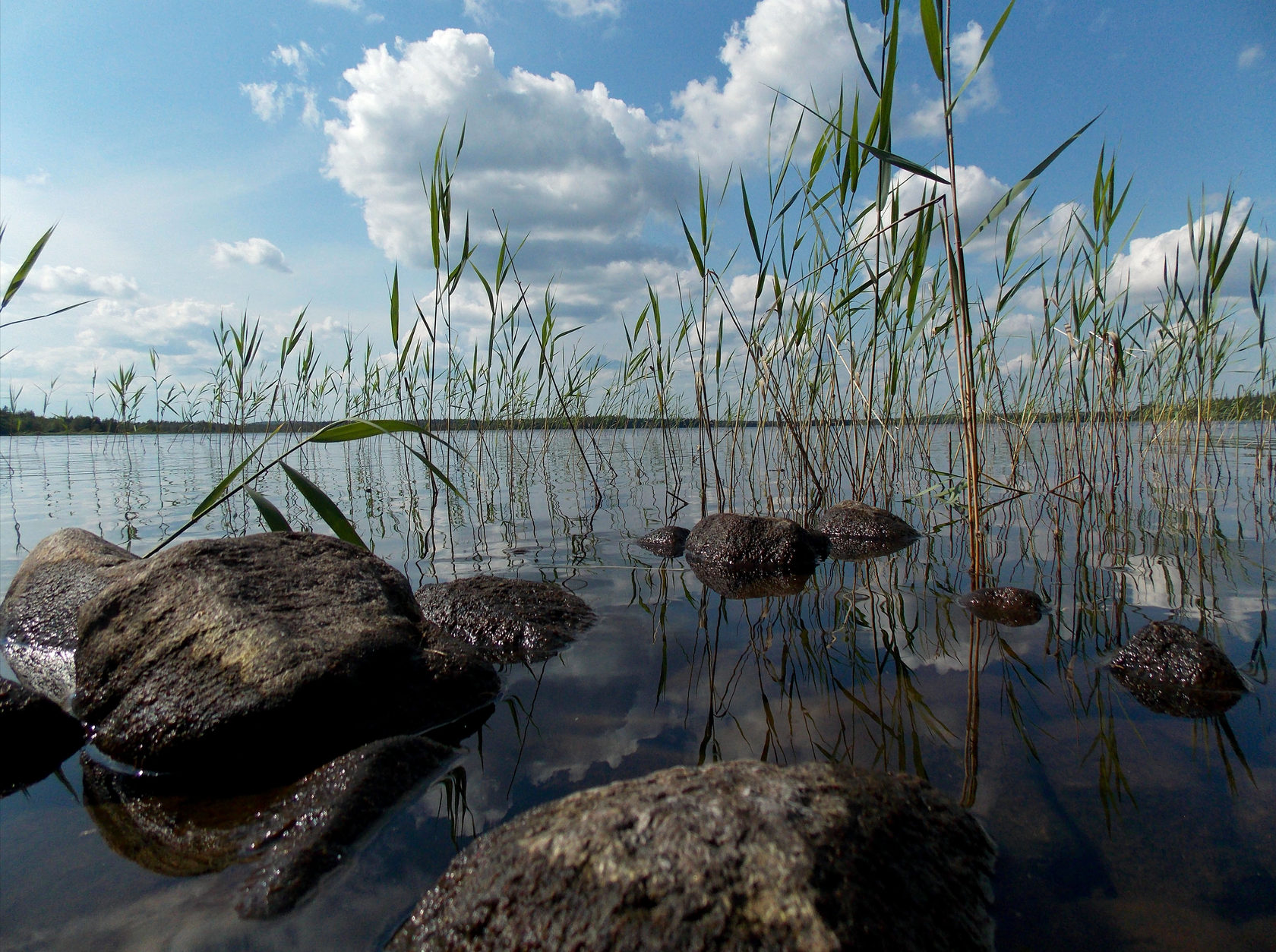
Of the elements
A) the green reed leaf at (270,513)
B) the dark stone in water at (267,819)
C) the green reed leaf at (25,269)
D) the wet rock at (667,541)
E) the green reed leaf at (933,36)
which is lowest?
the dark stone in water at (267,819)

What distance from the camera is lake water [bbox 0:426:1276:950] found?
1088 mm

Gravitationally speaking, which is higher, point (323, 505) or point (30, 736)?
point (323, 505)

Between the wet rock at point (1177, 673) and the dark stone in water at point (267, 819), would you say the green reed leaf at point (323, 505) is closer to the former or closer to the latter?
the dark stone in water at point (267, 819)

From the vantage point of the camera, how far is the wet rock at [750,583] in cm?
309

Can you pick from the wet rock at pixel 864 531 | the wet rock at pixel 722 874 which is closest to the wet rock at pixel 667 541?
the wet rock at pixel 864 531

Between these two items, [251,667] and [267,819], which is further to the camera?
[251,667]

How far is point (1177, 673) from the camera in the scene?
185cm

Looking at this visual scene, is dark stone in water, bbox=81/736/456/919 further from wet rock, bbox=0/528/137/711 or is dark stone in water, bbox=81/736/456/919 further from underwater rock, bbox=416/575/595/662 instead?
wet rock, bbox=0/528/137/711

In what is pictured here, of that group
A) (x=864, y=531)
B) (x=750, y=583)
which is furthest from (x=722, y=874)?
(x=864, y=531)

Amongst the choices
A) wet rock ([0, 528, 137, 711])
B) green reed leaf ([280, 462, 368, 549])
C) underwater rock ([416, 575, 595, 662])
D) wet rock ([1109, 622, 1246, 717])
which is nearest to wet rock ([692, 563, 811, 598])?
underwater rock ([416, 575, 595, 662])

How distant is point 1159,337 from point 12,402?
14.3 meters

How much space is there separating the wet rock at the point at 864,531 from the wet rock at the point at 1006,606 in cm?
126

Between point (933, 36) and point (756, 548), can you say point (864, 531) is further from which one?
point (933, 36)

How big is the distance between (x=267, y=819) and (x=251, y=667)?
522mm
